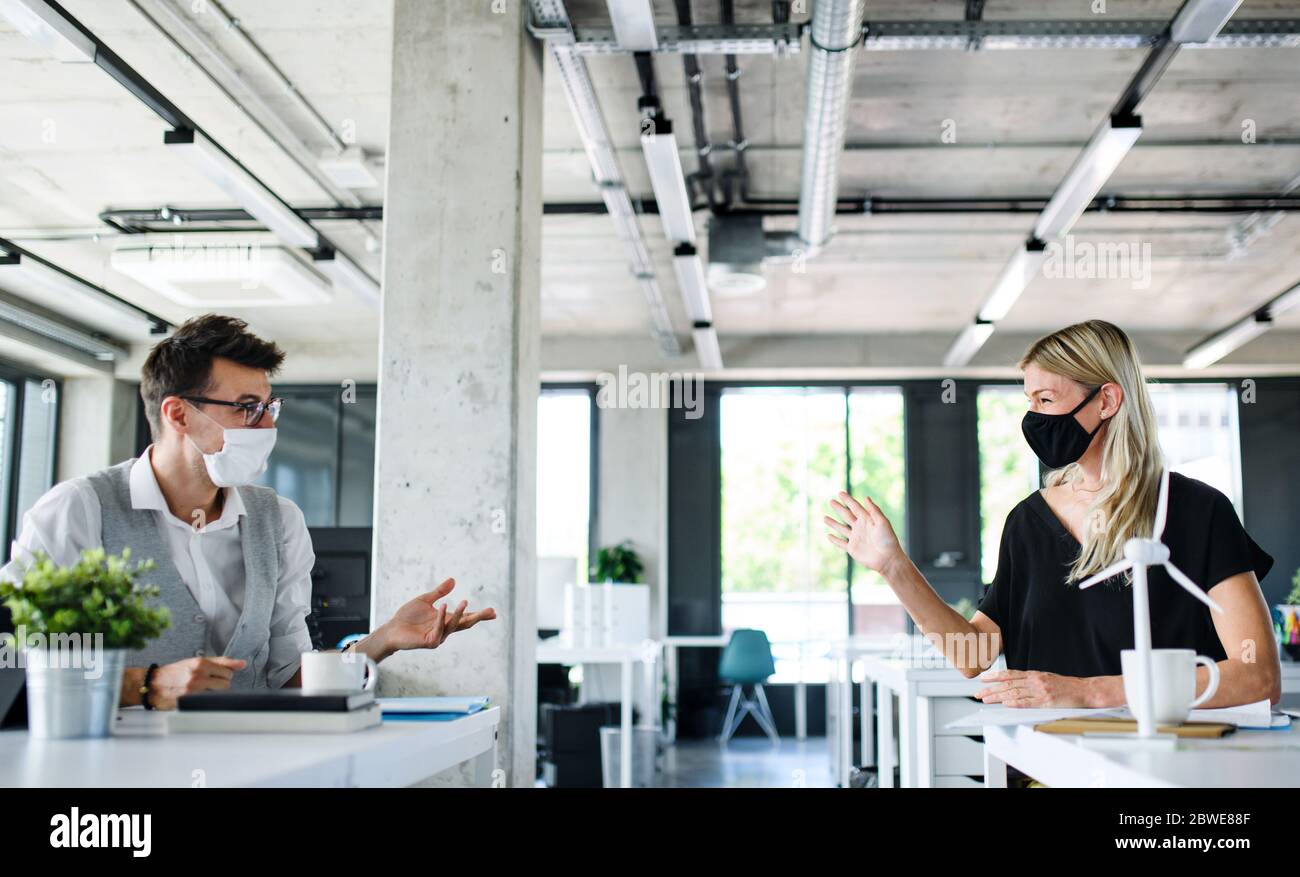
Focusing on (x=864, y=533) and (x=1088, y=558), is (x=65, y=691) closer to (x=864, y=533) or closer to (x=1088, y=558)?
(x=864, y=533)

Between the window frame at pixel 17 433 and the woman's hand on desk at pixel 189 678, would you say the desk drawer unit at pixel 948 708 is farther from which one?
the window frame at pixel 17 433

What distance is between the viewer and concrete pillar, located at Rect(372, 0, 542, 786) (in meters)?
3.86

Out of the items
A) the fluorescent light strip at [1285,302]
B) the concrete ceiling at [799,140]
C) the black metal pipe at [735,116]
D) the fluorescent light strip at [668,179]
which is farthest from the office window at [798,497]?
the fluorescent light strip at [668,179]

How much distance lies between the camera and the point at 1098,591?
2.33 meters

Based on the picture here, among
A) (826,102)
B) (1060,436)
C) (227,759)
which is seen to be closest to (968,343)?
(826,102)

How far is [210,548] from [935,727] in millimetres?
2691

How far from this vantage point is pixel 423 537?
3.87 meters

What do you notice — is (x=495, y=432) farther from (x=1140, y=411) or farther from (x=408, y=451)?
(x=1140, y=411)

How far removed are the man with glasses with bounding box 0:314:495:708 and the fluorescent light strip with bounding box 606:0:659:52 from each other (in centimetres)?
206

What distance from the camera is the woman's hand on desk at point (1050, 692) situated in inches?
80.0

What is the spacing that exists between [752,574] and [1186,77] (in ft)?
22.6

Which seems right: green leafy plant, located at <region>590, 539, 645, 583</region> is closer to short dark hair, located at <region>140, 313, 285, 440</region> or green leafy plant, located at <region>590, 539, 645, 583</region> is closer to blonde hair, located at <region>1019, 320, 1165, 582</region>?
short dark hair, located at <region>140, 313, 285, 440</region>

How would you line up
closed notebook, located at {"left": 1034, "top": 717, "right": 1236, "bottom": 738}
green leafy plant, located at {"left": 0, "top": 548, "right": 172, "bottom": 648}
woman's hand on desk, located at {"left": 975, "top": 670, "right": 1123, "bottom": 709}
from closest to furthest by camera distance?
green leafy plant, located at {"left": 0, "top": 548, "right": 172, "bottom": 648} < closed notebook, located at {"left": 1034, "top": 717, "right": 1236, "bottom": 738} < woman's hand on desk, located at {"left": 975, "top": 670, "right": 1123, "bottom": 709}

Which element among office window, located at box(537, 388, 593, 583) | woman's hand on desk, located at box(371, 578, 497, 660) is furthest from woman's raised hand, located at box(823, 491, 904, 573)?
office window, located at box(537, 388, 593, 583)
